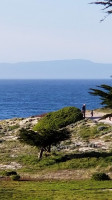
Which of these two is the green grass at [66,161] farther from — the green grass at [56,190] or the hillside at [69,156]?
the green grass at [56,190]

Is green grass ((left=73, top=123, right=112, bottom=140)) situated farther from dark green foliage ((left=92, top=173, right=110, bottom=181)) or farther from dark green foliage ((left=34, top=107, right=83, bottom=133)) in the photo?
dark green foliage ((left=92, top=173, right=110, bottom=181))

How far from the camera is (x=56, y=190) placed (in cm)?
2211

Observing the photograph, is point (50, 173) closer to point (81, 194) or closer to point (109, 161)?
point (109, 161)

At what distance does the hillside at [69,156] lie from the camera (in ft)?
95.2

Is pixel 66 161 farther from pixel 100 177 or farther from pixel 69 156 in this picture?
pixel 100 177

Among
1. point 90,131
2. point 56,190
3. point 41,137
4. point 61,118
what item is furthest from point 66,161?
point 61,118

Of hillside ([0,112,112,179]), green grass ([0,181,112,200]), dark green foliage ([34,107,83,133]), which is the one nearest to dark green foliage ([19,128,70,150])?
hillside ([0,112,112,179])

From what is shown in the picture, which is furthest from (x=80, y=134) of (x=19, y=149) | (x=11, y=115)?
(x=11, y=115)

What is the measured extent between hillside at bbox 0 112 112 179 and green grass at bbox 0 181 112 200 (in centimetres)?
328

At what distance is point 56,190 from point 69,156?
35.5ft

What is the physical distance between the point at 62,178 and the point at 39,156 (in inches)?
243

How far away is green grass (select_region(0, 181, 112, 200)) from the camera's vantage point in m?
20.3

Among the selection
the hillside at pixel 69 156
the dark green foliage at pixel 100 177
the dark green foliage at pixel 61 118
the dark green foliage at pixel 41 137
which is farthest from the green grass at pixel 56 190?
the dark green foliage at pixel 61 118

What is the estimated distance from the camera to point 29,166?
31.0 metres
